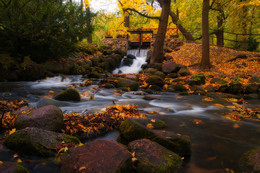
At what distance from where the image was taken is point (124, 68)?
57.7ft

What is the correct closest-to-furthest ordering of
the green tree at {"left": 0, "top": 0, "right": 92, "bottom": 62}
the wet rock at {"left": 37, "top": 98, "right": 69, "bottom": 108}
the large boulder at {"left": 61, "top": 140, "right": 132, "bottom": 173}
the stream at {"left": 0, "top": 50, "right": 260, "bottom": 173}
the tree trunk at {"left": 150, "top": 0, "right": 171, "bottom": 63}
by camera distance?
the large boulder at {"left": 61, "top": 140, "right": 132, "bottom": 173} < the stream at {"left": 0, "top": 50, "right": 260, "bottom": 173} < the wet rock at {"left": 37, "top": 98, "right": 69, "bottom": 108} < the green tree at {"left": 0, "top": 0, "right": 92, "bottom": 62} < the tree trunk at {"left": 150, "top": 0, "right": 171, "bottom": 63}

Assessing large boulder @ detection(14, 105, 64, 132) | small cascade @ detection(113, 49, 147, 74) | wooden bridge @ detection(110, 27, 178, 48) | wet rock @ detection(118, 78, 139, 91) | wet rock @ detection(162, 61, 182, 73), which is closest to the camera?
large boulder @ detection(14, 105, 64, 132)

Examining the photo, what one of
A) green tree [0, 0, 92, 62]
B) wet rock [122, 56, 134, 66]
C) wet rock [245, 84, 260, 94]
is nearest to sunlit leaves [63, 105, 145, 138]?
wet rock [245, 84, 260, 94]

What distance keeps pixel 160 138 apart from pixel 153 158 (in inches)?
23.9

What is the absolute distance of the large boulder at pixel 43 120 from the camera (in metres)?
3.47

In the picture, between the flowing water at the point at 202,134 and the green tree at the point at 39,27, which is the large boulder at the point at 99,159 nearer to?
the flowing water at the point at 202,134

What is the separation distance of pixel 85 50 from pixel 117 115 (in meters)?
13.3

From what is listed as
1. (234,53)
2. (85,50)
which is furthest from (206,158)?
(85,50)

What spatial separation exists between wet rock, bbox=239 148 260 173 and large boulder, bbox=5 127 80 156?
2.74 metres

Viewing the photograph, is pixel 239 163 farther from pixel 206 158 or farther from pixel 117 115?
pixel 117 115

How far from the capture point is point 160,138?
313 centimetres

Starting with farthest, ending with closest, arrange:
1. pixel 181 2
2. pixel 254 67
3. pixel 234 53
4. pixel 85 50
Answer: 1. pixel 181 2
2. pixel 85 50
3. pixel 234 53
4. pixel 254 67

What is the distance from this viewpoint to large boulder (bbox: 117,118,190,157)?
122 inches

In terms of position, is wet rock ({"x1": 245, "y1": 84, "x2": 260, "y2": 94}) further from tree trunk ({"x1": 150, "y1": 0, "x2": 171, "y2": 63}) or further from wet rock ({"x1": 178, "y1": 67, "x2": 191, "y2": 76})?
tree trunk ({"x1": 150, "y1": 0, "x2": 171, "y2": 63})
